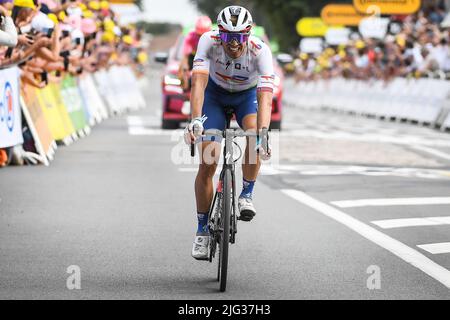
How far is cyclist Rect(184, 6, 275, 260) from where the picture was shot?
8867 millimetres

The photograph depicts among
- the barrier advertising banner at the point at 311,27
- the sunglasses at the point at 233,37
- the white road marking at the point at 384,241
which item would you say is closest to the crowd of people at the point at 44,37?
the sunglasses at the point at 233,37

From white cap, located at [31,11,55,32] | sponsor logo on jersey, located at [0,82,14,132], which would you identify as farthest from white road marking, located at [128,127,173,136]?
sponsor logo on jersey, located at [0,82,14,132]

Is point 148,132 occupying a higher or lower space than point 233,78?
higher

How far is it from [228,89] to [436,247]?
226 cm

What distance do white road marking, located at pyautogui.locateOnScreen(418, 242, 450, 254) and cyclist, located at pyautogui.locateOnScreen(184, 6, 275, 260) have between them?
1.75 m

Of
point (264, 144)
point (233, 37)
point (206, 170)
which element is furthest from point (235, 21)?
point (206, 170)

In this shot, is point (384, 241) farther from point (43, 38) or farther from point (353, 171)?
point (353, 171)

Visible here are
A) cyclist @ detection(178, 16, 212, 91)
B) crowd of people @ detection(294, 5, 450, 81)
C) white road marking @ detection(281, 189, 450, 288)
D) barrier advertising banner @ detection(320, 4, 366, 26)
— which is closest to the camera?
white road marking @ detection(281, 189, 450, 288)

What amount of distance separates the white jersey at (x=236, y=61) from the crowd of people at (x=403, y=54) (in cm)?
2142

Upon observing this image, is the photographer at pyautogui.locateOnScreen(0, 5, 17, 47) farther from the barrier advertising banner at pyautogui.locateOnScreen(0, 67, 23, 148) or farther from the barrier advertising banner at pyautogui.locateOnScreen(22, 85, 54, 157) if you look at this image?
the barrier advertising banner at pyautogui.locateOnScreen(22, 85, 54, 157)

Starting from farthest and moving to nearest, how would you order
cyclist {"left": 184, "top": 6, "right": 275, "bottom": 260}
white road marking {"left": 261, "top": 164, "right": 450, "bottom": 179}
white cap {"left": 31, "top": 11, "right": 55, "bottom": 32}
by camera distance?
white road marking {"left": 261, "top": 164, "right": 450, "bottom": 179}, white cap {"left": 31, "top": 11, "right": 55, "bottom": 32}, cyclist {"left": 184, "top": 6, "right": 275, "bottom": 260}

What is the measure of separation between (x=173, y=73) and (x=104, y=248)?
15583 mm

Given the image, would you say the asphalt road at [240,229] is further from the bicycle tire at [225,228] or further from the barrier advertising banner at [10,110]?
the barrier advertising banner at [10,110]

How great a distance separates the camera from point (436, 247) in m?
10.4
